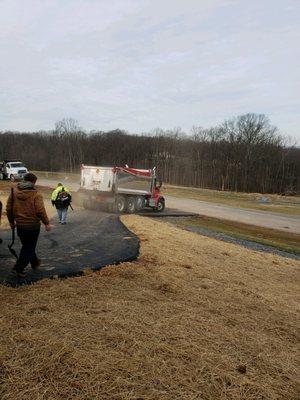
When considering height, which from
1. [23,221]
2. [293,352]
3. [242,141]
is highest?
[242,141]

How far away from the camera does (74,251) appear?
11.3m

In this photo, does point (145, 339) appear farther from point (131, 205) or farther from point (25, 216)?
point (131, 205)

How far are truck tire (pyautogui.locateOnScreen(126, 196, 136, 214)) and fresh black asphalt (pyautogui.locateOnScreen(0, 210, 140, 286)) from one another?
11.9 meters

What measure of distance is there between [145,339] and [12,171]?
52209 mm

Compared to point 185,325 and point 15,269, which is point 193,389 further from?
point 15,269

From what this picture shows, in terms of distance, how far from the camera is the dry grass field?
14.4 feet

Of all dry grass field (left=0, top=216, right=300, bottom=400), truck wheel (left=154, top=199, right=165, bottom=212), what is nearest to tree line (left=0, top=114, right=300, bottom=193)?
truck wheel (left=154, top=199, right=165, bottom=212)

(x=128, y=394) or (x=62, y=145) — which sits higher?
(x=62, y=145)

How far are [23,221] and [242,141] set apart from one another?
4053 inches

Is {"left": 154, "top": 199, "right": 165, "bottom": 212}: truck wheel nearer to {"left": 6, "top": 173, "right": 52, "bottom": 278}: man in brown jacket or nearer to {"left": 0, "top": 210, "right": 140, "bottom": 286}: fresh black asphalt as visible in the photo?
{"left": 0, "top": 210, "right": 140, "bottom": 286}: fresh black asphalt

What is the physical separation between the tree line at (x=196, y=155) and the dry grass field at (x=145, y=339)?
294ft

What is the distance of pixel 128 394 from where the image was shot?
4195 mm

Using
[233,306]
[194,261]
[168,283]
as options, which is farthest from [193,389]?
[194,261]

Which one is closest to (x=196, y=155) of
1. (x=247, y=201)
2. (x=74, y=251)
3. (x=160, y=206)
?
(x=247, y=201)
